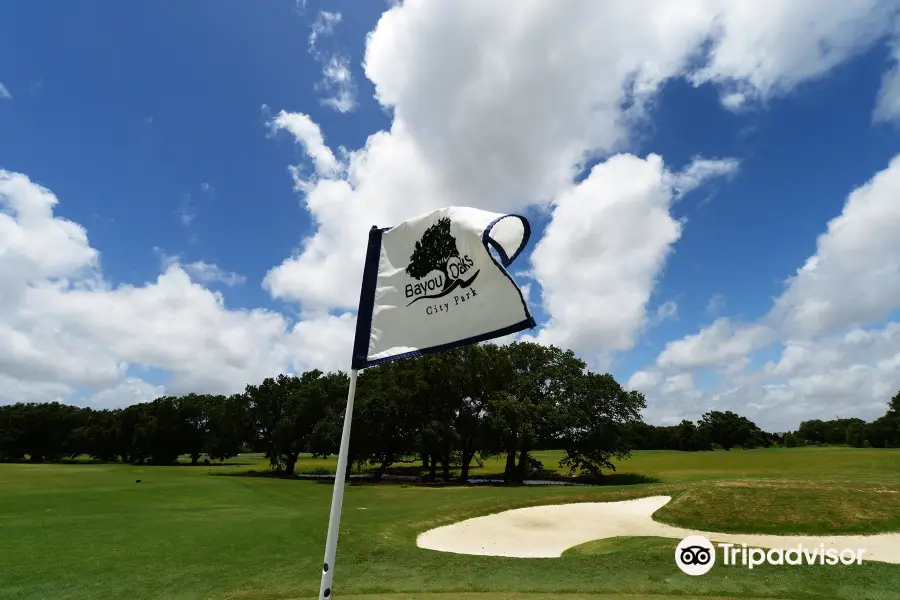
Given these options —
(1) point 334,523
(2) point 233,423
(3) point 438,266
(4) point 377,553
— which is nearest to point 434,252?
(3) point 438,266

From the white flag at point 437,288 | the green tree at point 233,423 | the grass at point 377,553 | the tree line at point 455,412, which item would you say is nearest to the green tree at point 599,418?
the tree line at point 455,412

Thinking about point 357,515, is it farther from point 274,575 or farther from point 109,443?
point 109,443

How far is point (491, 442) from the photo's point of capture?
5122 cm

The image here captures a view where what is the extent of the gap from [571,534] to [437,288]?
18942mm

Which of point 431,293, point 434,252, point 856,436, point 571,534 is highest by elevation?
point 856,436

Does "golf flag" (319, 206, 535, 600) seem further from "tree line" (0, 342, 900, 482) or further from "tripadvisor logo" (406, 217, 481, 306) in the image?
"tree line" (0, 342, 900, 482)

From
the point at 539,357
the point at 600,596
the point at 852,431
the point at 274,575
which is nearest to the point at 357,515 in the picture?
the point at 274,575

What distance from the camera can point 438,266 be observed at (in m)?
5.45

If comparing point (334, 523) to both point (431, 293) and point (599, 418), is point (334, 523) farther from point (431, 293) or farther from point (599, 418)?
point (599, 418)

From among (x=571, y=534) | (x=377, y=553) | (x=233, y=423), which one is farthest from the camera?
(x=233, y=423)

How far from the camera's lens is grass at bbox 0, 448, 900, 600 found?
433 inches

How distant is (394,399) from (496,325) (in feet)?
162

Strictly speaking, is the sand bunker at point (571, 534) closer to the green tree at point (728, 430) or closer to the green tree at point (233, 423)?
the green tree at point (233, 423)

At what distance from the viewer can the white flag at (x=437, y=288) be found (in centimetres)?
488
